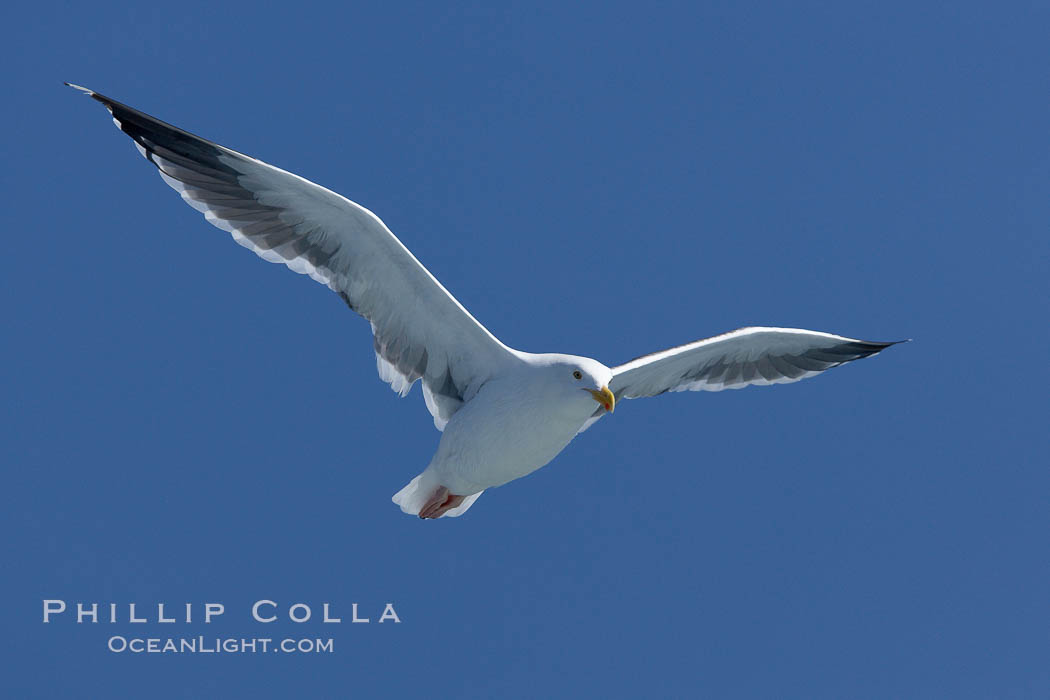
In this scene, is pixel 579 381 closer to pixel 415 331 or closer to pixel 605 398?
pixel 605 398

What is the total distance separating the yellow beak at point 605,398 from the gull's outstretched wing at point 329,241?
105cm

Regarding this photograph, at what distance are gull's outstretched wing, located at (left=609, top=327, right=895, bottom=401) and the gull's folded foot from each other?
1.91 meters

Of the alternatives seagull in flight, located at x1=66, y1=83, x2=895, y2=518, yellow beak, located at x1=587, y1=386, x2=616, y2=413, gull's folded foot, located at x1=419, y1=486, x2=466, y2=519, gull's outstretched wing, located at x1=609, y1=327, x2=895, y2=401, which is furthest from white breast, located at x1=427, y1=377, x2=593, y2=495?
gull's outstretched wing, located at x1=609, y1=327, x2=895, y2=401

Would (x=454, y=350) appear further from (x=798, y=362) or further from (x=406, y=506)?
(x=798, y=362)

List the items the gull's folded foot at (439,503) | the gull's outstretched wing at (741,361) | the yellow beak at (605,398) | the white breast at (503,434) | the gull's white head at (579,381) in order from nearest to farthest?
the yellow beak at (605,398) → the gull's white head at (579,381) → the white breast at (503,434) → the gull's folded foot at (439,503) → the gull's outstretched wing at (741,361)

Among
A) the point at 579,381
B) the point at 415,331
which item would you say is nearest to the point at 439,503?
the point at 415,331

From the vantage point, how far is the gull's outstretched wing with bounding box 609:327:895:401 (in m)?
13.8

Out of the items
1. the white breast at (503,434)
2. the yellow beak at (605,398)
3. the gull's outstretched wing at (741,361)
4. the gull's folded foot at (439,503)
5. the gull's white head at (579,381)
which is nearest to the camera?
the yellow beak at (605,398)

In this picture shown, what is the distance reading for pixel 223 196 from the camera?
12.4 metres

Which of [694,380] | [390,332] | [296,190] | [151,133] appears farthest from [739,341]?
[151,133]

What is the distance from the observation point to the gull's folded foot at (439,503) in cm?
1350

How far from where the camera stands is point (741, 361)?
48.1 ft

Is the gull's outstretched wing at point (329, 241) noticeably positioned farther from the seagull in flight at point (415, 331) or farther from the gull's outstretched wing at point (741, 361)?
the gull's outstretched wing at point (741, 361)

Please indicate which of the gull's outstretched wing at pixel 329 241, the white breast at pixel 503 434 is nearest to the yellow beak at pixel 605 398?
the white breast at pixel 503 434
